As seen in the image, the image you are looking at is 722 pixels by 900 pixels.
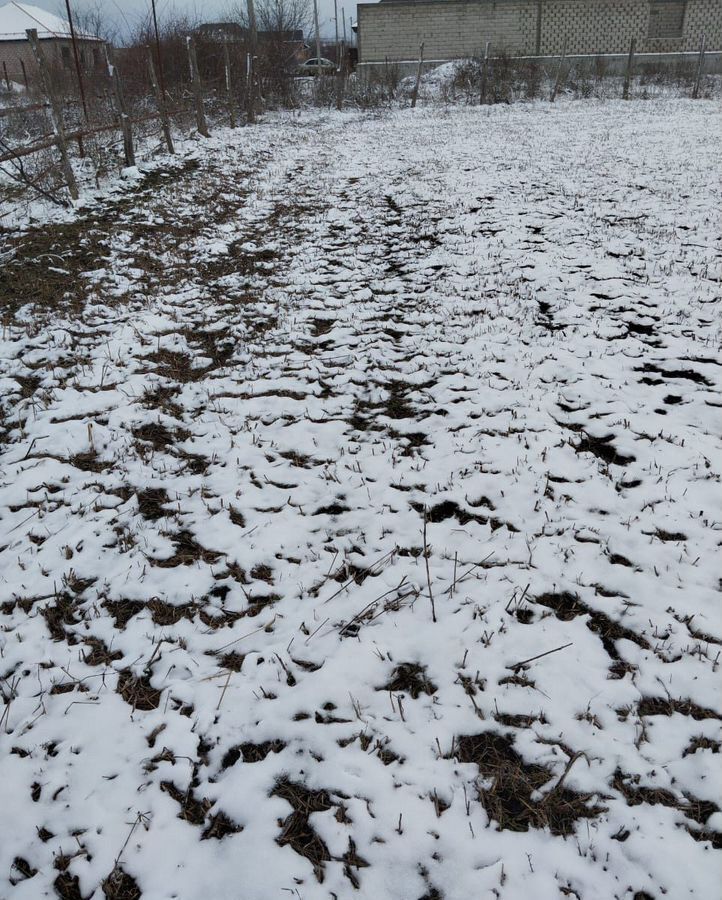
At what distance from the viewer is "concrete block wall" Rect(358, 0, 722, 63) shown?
3575 cm

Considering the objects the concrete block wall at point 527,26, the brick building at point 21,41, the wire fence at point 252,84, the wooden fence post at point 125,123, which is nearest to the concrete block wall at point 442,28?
the concrete block wall at point 527,26

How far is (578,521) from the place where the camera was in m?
3.56

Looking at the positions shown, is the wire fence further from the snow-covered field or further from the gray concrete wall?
the gray concrete wall

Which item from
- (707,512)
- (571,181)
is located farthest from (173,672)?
(571,181)

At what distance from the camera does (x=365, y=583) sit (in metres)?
3.30

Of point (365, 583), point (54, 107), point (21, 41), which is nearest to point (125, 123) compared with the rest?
point (54, 107)

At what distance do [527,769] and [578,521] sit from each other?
1612mm

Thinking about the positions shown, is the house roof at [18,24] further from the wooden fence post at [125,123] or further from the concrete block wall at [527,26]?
the wooden fence post at [125,123]

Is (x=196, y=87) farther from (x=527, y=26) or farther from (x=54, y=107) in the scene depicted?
(x=527, y=26)

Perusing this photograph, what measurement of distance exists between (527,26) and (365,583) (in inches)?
1736

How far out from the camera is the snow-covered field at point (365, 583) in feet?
7.14

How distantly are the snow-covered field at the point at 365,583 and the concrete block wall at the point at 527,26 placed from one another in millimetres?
37237

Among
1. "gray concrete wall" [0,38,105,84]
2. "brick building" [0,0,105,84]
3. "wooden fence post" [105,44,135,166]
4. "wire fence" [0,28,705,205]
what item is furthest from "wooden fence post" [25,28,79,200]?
"brick building" [0,0,105,84]

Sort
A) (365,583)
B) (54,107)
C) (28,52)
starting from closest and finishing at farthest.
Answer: (365,583), (54,107), (28,52)
